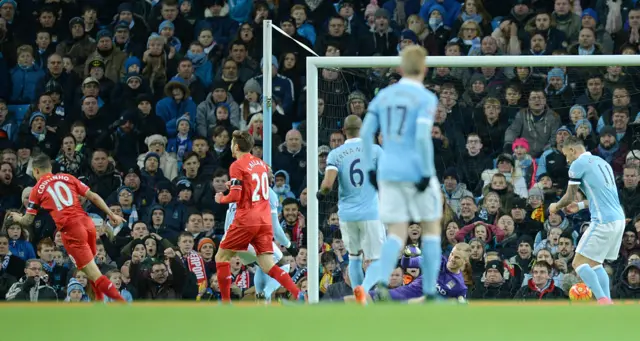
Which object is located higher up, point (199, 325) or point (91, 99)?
point (91, 99)

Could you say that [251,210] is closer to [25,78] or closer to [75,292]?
[75,292]

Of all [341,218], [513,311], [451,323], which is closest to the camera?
[451,323]

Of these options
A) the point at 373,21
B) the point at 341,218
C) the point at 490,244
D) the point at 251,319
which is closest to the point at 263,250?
the point at 341,218

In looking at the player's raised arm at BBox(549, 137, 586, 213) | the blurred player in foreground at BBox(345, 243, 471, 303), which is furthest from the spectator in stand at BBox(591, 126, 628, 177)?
the blurred player in foreground at BBox(345, 243, 471, 303)

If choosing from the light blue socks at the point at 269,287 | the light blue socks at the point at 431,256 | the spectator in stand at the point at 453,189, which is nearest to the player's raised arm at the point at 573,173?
the spectator in stand at the point at 453,189

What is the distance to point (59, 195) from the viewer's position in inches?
476

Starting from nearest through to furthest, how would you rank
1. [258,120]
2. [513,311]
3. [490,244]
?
[513,311] → [490,244] → [258,120]

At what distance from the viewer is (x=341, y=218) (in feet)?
38.8

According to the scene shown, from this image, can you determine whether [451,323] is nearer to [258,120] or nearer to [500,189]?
[500,189]

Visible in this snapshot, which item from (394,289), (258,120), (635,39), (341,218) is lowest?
(394,289)

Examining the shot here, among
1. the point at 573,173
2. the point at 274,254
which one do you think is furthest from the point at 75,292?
the point at 573,173

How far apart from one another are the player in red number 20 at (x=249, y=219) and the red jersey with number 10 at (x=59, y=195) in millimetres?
1541

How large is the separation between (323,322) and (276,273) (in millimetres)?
4788

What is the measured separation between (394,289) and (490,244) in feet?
6.27
